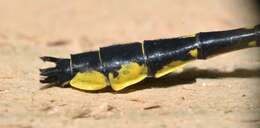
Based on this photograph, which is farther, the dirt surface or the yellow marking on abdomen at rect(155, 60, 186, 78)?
the yellow marking on abdomen at rect(155, 60, 186, 78)

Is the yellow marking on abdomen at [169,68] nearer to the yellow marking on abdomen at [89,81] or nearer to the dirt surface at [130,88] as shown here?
the dirt surface at [130,88]

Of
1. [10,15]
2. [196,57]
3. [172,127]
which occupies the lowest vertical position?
[172,127]

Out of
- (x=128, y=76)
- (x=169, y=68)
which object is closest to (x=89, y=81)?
(x=128, y=76)

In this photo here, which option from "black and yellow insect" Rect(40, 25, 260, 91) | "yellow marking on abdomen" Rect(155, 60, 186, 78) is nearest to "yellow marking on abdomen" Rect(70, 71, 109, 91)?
"black and yellow insect" Rect(40, 25, 260, 91)

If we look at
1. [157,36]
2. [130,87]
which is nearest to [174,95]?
[130,87]

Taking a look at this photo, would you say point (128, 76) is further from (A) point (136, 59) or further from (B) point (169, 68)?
(B) point (169, 68)

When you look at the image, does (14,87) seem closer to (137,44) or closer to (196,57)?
(137,44)

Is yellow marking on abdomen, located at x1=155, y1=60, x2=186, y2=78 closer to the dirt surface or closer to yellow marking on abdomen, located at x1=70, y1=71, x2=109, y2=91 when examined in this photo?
the dirt surface
